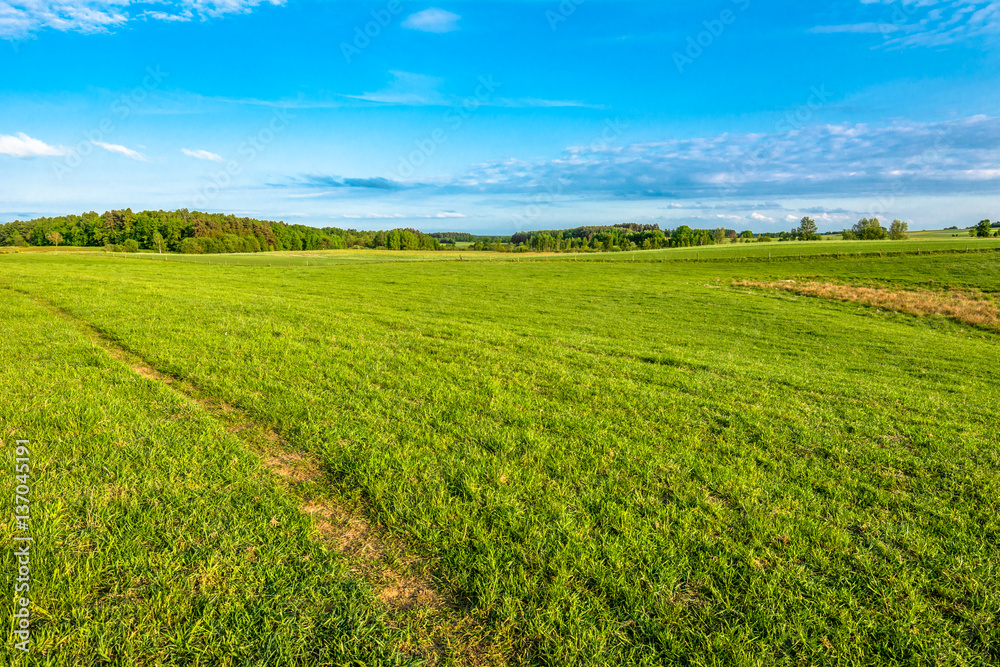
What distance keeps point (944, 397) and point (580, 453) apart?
949cm

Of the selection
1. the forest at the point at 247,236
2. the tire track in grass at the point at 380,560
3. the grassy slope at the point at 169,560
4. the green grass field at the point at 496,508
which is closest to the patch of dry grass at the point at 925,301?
the green grass field at the point at 496,508

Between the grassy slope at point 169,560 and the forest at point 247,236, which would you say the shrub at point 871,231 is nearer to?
the forest at point 247,236

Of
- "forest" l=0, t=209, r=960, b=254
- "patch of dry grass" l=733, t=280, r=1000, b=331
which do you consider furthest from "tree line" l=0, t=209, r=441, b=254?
"patch of dry grass" l=733, t=280, r=1000, b=331

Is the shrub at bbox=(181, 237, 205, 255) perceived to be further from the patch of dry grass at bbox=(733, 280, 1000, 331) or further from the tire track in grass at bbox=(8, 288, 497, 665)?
the tire track in grass at bbox=(8, 288, 497, 665)

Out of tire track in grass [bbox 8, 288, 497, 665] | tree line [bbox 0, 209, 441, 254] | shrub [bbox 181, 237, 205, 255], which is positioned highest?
tree line [bbox 0, 209, 441, 254]

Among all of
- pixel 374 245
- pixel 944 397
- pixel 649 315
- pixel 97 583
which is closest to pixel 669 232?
pixel 374 245

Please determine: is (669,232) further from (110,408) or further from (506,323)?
(110,408)

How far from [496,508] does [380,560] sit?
1.21 metres

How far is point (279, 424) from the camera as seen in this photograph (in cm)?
624

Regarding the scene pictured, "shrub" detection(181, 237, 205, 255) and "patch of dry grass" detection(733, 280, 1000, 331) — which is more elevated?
"shrub" detection(181, 237, 205, 255)

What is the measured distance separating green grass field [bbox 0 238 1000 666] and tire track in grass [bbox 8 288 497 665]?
24mm

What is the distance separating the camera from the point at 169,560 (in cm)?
358

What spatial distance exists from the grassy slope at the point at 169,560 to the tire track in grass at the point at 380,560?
6.4 inches

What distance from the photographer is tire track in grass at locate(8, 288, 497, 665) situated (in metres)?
3.05
